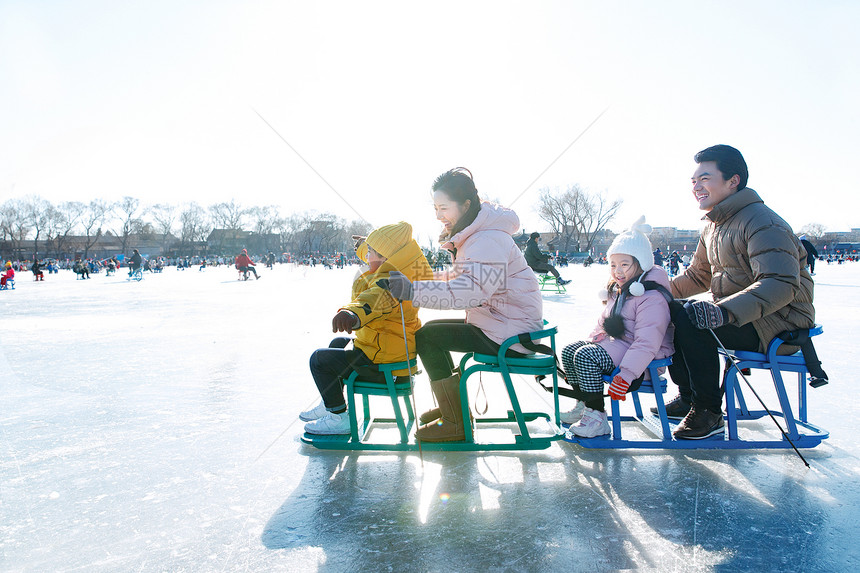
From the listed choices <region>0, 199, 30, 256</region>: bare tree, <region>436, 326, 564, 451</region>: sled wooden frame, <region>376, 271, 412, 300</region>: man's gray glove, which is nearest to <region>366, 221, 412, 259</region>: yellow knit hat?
<region>376, 271, 412, 300</region>: man's gray glove

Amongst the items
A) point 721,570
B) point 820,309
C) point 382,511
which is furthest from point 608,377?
point 820,309

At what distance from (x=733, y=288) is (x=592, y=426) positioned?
111cm

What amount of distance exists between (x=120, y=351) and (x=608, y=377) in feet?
18.2

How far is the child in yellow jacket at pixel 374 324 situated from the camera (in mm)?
2568

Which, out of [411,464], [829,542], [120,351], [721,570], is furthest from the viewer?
[120,351]

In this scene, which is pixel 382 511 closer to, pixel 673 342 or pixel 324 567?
pixel 324 567

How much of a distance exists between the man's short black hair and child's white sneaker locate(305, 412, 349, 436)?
2.56 metres

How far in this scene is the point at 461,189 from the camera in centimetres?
273

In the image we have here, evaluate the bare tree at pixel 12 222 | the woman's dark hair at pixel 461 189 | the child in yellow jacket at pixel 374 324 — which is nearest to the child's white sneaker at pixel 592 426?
the child in yellow jacket at pixel 374 324

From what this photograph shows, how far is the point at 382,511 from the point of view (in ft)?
7.11

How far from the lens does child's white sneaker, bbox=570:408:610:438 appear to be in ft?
8.95

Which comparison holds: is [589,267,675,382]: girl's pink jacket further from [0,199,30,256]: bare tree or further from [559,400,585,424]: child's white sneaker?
[0,199,30,256]: bare tree

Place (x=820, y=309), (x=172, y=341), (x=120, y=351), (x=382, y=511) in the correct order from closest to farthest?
(x=382, y=511) < (x=120, y=351) < (x=172, y=341) < (x=820, y=309)

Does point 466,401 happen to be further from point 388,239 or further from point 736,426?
point 736,426
